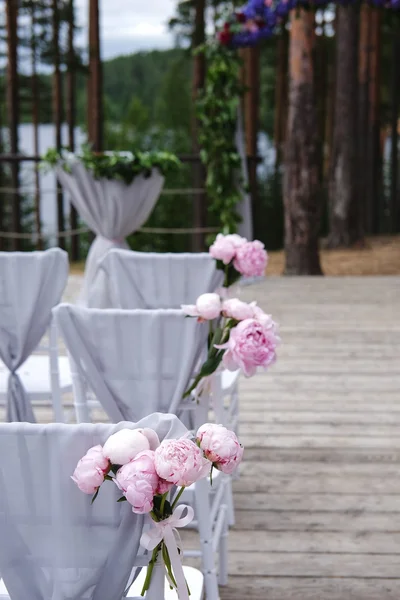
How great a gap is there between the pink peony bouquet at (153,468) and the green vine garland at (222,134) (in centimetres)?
570

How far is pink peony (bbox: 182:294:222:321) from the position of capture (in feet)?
6.84

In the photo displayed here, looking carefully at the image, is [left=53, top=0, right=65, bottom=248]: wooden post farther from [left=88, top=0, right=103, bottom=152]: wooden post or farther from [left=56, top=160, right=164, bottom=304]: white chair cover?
[left=56, top=160, right=164, bottom=304]: white chair cover

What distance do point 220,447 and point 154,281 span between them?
179cm

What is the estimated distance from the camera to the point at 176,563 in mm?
1273

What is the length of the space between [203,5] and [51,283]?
1206 centimetres

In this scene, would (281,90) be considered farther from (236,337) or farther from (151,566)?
(151,566)

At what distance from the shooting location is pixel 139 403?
2145mm

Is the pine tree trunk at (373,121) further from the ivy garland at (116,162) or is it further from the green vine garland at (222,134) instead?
the ivy garland at (116,162)

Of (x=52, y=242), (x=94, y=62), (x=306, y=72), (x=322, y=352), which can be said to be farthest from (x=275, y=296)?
(x=52, y=242)

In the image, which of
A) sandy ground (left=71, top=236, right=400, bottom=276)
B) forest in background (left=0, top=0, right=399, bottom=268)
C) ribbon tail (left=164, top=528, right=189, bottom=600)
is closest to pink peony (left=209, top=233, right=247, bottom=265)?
ribbon tail (left=164, top=528, right=189, bottom=600)

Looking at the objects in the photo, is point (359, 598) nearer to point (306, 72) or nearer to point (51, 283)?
point (51, 283)

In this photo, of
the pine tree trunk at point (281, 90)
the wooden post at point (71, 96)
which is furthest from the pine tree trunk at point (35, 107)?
the pine tree trunk at point (281, 90)

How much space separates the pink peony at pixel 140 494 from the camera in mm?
1132

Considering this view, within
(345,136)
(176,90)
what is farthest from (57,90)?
(176,90)
